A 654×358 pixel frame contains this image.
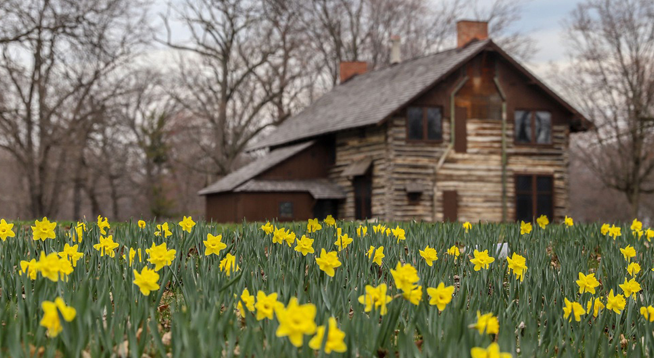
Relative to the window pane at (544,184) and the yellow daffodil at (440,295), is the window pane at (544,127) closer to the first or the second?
the window pane at (544,184)

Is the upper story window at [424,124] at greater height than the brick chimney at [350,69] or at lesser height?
lesser

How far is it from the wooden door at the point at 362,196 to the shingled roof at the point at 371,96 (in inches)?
86.2

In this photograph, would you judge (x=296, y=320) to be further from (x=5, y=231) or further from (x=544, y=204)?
(x=544, y=204)

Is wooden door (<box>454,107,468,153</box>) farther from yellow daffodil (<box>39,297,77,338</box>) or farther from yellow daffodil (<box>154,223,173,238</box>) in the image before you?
yellow daffodil (<box>39,297,77,338</box>)

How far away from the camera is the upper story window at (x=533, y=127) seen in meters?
30.4

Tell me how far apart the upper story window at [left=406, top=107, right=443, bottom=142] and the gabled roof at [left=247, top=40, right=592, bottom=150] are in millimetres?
939

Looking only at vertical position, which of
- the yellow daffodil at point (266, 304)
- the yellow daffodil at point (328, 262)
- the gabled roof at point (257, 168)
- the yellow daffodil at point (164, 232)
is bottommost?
the yellow daffodil at point (266, 304)

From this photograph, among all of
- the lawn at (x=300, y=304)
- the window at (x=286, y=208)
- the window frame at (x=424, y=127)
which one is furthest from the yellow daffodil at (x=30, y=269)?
the window at (x=286, y=208)

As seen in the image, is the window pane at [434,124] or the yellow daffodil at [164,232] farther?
the window pane at [434,124]

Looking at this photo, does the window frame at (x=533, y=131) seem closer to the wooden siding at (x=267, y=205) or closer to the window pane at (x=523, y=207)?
the window pane at (x=523, y=207)

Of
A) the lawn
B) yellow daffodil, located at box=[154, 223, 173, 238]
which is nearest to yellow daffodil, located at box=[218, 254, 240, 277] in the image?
the lawn

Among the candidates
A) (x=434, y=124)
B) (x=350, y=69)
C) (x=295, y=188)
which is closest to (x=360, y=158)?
(x=295, y=188)

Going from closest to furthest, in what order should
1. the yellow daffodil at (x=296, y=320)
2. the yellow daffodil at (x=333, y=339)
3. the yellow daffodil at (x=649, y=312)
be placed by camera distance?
the yellow daffodil at (x=296, y=320)
the yellow daffodil at (x=333, y=339)
the yellow daffodil at (x=649, y=312)

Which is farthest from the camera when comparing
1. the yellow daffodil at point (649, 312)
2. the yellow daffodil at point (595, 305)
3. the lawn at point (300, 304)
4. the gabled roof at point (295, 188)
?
the gabled roof at point (295, 188)
